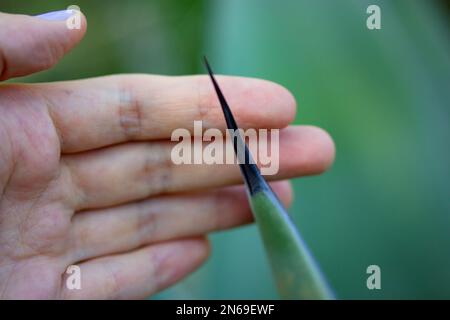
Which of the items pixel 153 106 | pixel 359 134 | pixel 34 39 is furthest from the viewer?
pixel 359 134

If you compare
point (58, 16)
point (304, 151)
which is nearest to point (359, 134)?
point (304, 151)

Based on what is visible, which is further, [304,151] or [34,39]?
[304,151]

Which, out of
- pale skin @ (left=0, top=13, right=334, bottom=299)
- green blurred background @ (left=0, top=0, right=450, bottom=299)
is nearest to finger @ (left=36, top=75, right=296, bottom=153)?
pale skin @ (left=0, top=13, right=334, bottom=299)

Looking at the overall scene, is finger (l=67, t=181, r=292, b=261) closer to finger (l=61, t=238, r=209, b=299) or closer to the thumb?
finger (l=61, t=238, r=209, b=299)

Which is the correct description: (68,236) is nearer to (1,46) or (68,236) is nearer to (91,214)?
(91,214)

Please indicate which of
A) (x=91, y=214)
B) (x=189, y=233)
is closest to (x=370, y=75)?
(x=189, y=233)

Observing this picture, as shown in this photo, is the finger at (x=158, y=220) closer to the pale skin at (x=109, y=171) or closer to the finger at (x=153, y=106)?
the pale skin at (x=109, y=171)
